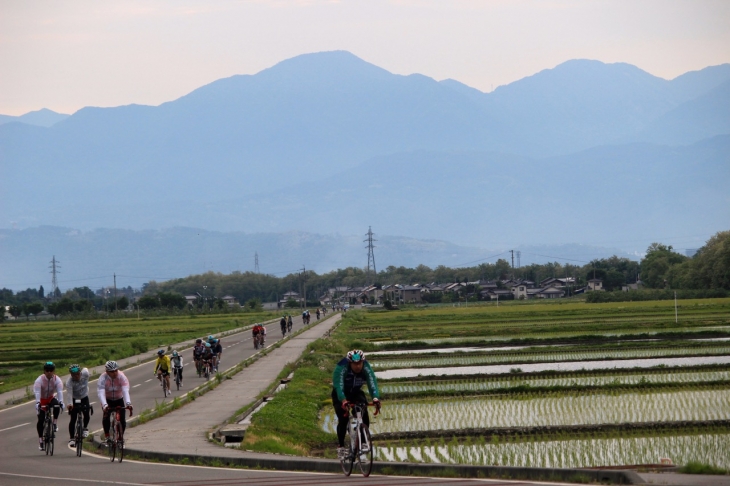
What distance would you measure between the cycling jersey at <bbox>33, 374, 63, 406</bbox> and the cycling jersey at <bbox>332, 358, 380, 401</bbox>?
7.60 metres

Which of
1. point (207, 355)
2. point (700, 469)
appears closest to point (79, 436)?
point (700, 469)

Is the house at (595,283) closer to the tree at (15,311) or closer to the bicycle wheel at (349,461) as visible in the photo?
the tree at (15,311)

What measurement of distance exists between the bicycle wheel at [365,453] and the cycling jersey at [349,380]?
700 millimetres

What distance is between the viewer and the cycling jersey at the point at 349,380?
16234mm

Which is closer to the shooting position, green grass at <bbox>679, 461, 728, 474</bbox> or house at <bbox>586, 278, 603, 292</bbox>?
green grass at <bbox>679, 461, 728, 474</bbox>

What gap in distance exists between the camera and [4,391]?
1650 inches

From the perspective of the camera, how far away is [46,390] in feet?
70.3

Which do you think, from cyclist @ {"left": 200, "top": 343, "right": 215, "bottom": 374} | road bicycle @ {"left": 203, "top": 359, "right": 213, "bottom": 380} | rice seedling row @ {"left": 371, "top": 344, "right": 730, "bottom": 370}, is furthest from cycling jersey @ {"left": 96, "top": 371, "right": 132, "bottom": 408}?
rice seedling row @ {"left": 371, "top": 344, "right": 730, "bottom": 370}

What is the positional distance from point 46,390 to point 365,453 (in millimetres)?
8721

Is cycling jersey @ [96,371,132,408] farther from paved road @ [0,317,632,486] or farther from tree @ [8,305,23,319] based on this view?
tree @ [8,305,23,319]

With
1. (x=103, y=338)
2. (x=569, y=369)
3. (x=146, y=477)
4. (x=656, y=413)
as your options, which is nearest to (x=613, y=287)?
(x=103, y=338)

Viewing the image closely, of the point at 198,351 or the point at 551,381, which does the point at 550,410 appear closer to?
the point at 551,381

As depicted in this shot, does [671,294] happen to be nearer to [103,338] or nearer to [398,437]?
[103,338]

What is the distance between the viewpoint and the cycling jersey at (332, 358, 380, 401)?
53.3 feet
